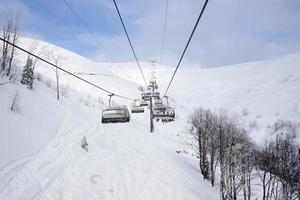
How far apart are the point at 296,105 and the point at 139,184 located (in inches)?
4595

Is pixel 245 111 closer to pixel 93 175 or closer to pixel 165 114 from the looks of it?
pixel 165 114

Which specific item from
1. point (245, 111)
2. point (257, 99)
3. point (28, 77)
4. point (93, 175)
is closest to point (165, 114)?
point (93, 175)

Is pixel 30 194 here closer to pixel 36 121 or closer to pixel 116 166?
pixel 116 166

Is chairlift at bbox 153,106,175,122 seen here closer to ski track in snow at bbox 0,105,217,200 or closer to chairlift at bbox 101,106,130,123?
ski track in snow at bbox 0,105,217,200

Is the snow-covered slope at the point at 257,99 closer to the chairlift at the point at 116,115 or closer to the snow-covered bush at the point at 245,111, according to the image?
the snow-covered bush at the point at 245,111

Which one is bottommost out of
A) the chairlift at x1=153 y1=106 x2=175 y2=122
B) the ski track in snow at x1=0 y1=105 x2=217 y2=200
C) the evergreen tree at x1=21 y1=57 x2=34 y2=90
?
the ski track in snow at x1=0 y1=105 x2=217 y2=200

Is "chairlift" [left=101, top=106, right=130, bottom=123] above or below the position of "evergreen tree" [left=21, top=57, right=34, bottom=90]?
below

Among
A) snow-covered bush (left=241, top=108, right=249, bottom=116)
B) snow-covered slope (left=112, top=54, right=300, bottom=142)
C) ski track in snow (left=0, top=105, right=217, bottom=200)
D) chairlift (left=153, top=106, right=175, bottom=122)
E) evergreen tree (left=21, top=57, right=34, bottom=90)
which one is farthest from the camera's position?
snow-covered bush (left=241, top=108, right=249, bottom=116)

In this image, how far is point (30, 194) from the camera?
14.6 meters

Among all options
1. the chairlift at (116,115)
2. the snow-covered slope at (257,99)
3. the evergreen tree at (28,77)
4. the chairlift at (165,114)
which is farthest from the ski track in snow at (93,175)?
the snow-covered slope at (257,99)

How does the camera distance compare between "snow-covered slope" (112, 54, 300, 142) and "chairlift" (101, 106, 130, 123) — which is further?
"snow-covered slope" (112, 54, 300, 142)

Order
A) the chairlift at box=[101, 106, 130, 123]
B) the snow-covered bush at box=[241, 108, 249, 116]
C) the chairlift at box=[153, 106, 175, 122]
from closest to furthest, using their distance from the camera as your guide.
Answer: the chairlift at box=[101, 106, 130, 123] < the chairlift at box=[153, 106, 175, 122] < the snow-covered bush at box=[241, 108, 249, 116]

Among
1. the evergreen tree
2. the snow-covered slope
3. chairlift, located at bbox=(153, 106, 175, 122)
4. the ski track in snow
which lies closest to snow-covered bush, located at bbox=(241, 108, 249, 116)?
the snow-covered slope

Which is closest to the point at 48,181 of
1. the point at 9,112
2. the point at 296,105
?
the point at 9,112
